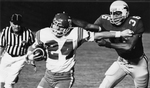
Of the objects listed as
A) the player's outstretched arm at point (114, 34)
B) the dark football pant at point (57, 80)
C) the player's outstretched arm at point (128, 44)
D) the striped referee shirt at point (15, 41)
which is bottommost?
the dark football pant at point (57, 80)

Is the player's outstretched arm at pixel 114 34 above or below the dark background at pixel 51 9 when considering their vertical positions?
above

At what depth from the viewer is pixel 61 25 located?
6.64 metres

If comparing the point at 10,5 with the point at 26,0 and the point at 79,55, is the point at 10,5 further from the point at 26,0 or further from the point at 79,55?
the point at 79,55

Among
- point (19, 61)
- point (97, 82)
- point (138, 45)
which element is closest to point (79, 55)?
point (97, 82)

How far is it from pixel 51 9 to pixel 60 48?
11.4 meters

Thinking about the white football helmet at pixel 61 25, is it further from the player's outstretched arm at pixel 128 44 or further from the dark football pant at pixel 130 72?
the dark football pant at pixel 130 72

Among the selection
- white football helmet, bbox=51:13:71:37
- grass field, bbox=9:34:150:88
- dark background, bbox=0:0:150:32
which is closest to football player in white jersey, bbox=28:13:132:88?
white football helmet, bbox=51:13:71:37

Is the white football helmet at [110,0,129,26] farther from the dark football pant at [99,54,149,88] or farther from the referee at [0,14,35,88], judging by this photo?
the referee at [0,14,35,88]

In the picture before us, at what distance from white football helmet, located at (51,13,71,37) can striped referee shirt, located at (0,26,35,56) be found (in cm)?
172

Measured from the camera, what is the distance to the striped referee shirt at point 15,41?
8.30 meters

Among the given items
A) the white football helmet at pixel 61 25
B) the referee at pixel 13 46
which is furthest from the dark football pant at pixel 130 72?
the referee at pixel 13 46

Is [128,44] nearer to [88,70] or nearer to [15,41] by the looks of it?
[15,41]

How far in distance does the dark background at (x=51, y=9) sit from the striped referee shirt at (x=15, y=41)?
9.51 m

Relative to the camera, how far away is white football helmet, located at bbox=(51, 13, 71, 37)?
21.8ft
